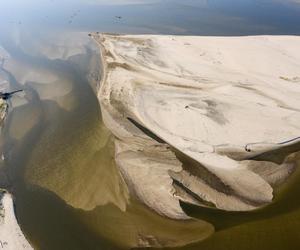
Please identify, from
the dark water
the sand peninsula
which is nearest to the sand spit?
the dark water

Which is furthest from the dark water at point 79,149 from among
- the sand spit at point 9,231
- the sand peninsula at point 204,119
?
the sand peninsula at point 204,119

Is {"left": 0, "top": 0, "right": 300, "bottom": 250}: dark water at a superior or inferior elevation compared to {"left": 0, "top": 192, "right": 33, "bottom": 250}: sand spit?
superior

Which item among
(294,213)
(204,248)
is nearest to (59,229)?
(204,248)

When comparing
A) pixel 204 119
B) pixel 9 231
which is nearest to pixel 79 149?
pixel 9 231

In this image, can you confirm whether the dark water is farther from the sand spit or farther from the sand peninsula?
the sand peninsula

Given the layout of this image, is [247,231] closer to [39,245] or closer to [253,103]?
[39,245]

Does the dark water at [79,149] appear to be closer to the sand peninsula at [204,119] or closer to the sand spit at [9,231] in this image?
the sand spit at [9,231]
